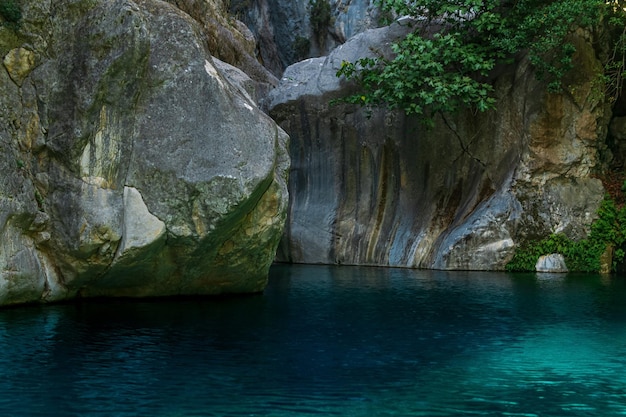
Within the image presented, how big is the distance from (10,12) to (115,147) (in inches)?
116

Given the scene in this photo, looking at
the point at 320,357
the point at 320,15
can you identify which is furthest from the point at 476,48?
the point at 320,15

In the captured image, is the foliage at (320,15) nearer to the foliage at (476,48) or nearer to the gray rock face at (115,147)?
the foliage at (476,48)

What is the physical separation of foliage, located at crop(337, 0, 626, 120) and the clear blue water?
8.40m

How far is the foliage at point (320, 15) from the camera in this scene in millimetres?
43750

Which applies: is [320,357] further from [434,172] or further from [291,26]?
[291,26]

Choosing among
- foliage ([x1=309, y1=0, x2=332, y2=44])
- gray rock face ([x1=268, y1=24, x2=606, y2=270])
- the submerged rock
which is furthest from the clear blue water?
foliage ([x1=309, y1=0, x2=332, y2=44])

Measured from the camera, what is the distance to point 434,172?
2553cm

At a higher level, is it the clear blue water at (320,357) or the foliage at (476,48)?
the foliage at (476,48)

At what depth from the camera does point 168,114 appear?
531 inches

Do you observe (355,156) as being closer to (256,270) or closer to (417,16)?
(417,16)

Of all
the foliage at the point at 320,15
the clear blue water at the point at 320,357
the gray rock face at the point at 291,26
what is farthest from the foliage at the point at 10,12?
the foliage at the point at 320,15

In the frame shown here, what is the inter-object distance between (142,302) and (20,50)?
205 inches

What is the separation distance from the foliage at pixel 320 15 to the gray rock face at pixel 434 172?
16.5 metres

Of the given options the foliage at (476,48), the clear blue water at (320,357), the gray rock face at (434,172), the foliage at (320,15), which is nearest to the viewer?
the clear blue water at (320,357)
